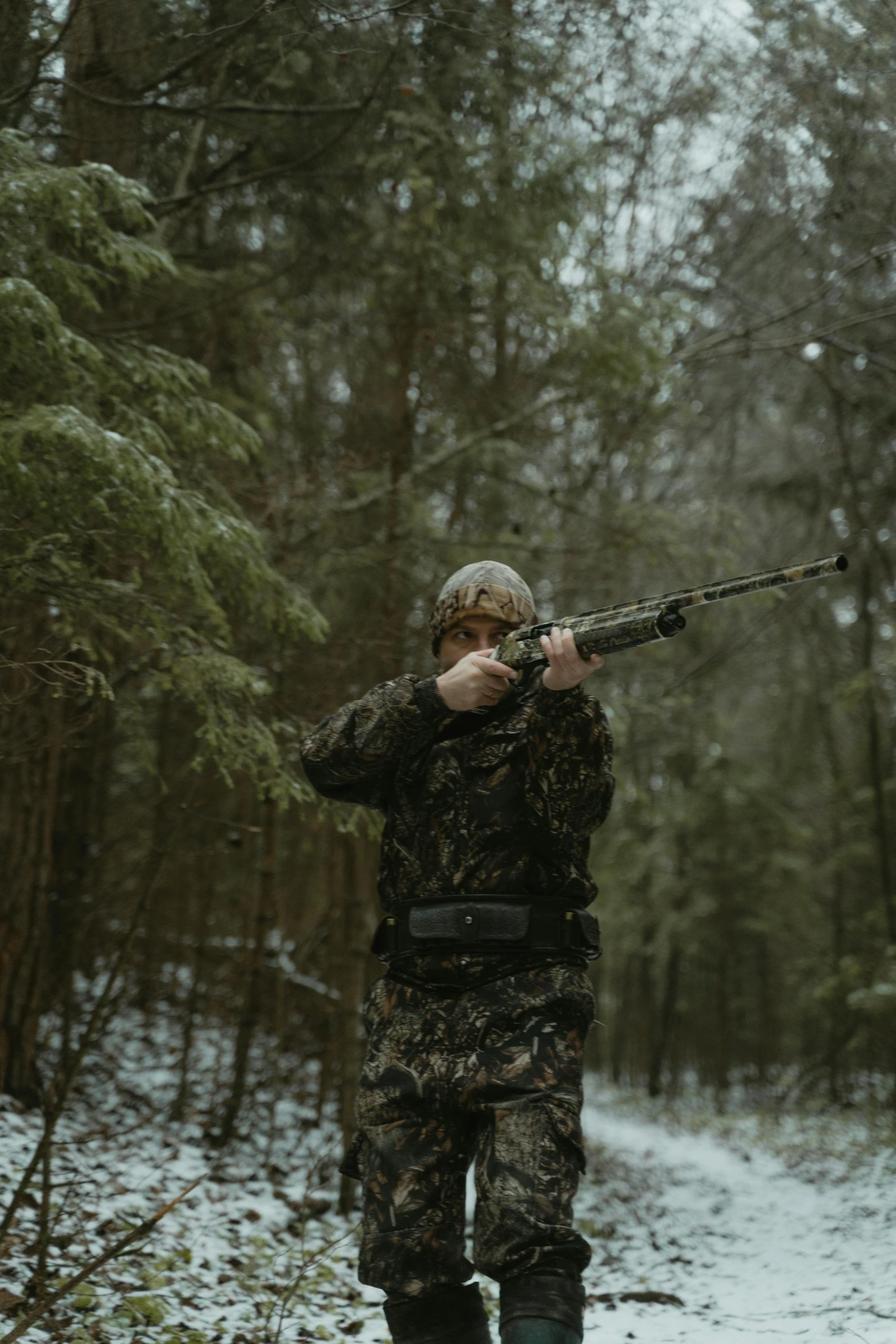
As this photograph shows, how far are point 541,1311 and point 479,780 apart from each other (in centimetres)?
136

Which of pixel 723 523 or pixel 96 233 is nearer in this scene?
pixel 96 233

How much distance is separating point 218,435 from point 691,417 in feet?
17.3

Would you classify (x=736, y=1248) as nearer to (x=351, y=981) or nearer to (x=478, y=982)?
(x=351, y=981)

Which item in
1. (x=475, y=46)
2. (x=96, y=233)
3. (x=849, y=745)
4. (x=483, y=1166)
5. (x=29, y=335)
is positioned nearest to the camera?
(x=483, y=1166)

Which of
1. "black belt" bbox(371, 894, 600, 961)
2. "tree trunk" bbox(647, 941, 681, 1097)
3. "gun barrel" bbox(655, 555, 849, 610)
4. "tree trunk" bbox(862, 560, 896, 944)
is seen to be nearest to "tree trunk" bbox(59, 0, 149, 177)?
"gun barrel" bbox(655, 555, 849, 610)

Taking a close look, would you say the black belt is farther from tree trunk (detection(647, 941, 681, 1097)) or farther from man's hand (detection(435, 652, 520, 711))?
tree trunk (detection(647, 941, 681, 1097))

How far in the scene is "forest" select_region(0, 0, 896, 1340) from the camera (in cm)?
491

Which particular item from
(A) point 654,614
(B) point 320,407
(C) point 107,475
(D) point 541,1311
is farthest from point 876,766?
(D) point 541,1311

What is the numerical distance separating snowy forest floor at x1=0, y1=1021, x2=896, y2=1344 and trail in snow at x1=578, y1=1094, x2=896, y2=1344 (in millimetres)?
23

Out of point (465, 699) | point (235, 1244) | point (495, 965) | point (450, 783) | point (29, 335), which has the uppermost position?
point (29, 335)

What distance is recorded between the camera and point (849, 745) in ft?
64.0


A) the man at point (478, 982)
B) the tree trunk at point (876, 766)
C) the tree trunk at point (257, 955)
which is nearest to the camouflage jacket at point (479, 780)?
the man at point (478, 982)

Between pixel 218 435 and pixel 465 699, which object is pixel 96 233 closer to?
pixel 218 435

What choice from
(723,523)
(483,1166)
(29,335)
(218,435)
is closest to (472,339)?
(723,523)
